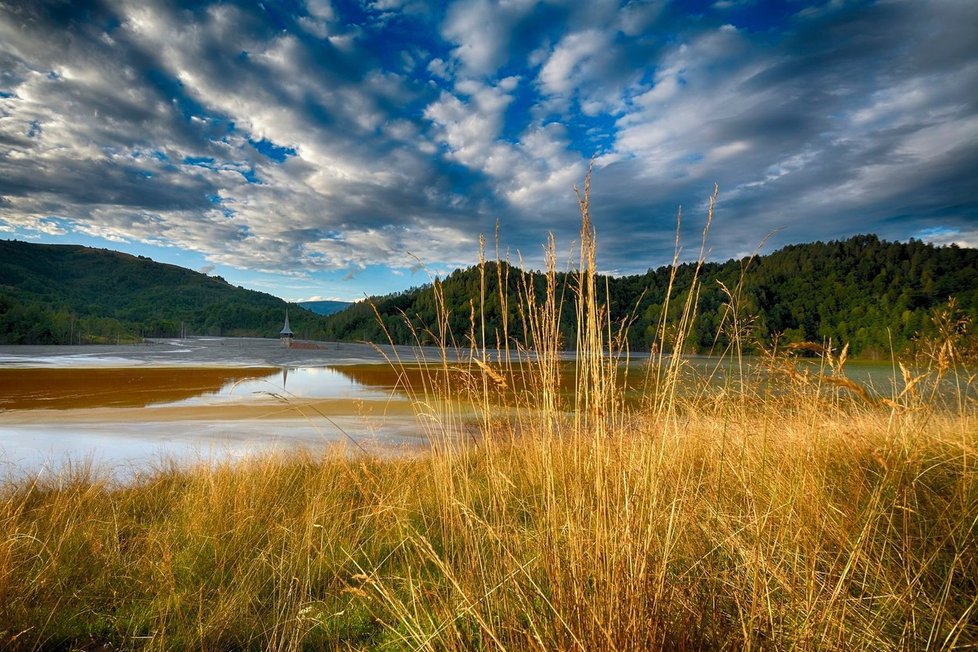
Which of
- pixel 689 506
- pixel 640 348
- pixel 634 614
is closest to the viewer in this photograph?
pixel 634 614

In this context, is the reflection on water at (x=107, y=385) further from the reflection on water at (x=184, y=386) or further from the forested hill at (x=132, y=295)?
the forested hill at (x=132, y=295)

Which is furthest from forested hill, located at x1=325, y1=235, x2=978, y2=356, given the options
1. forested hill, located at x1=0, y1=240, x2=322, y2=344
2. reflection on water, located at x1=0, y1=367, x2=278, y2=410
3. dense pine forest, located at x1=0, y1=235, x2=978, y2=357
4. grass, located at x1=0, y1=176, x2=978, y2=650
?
forested hill, located at x1=0, y1=240, x2=322, y2=344

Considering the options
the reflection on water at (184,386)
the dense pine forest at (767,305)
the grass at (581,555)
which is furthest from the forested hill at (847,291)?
the grass at (581,555)

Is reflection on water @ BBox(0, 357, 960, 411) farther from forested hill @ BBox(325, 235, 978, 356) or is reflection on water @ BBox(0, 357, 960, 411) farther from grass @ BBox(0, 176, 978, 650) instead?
forested hill @ BBox(325, 235, 978, 356)

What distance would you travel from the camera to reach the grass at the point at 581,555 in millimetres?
1611

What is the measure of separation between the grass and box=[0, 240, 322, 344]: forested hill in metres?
69.8

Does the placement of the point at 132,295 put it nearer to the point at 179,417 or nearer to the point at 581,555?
the point at 179,417

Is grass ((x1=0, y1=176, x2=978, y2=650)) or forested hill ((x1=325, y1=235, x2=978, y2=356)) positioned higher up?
forested hill ((x1=325, y1=235, x2=978, y2=356))

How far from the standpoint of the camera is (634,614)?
4.66ft

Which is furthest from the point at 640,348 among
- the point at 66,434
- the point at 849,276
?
the point at 66,434

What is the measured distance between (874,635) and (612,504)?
951mm

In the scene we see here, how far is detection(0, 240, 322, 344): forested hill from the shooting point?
304 feet

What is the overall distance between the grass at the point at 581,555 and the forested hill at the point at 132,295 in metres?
69.8

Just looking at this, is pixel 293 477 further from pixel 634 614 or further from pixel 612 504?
pixel 634 614
